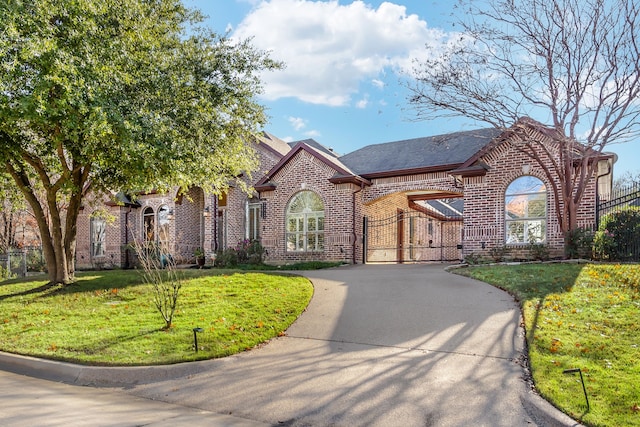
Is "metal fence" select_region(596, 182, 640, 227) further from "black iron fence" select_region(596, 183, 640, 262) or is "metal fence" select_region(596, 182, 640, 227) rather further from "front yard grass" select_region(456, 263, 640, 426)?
"front yard grass" select_region(456, 263, 640, 426)

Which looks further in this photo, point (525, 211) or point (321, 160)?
point (321, 160)

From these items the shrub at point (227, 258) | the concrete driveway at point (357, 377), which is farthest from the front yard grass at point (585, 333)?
the shrub at point (227, 258)

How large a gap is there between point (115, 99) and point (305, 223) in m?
10.4

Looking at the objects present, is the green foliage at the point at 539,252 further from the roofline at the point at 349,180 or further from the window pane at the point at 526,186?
the roofline at the point at 349,180

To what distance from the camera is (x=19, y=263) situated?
19281mm

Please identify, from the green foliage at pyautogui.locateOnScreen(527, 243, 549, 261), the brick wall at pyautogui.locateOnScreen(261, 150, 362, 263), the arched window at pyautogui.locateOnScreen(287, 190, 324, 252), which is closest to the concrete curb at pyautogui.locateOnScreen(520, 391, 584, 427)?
the green foliage at pyautogui.locateOnScreen(527, 243, 549, 261)

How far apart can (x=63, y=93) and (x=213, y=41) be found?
17.6 feet

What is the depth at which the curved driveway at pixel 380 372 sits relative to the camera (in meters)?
4.64

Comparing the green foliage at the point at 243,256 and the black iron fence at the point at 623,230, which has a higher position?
the black iron fence at the point at 623,230

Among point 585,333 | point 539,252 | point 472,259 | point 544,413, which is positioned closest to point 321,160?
point 472,259

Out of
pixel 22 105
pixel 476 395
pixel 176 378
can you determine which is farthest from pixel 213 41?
pixel 476 395

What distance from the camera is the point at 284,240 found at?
63.6 feet

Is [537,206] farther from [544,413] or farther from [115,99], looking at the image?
[115,99]

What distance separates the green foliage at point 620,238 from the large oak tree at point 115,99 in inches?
421
